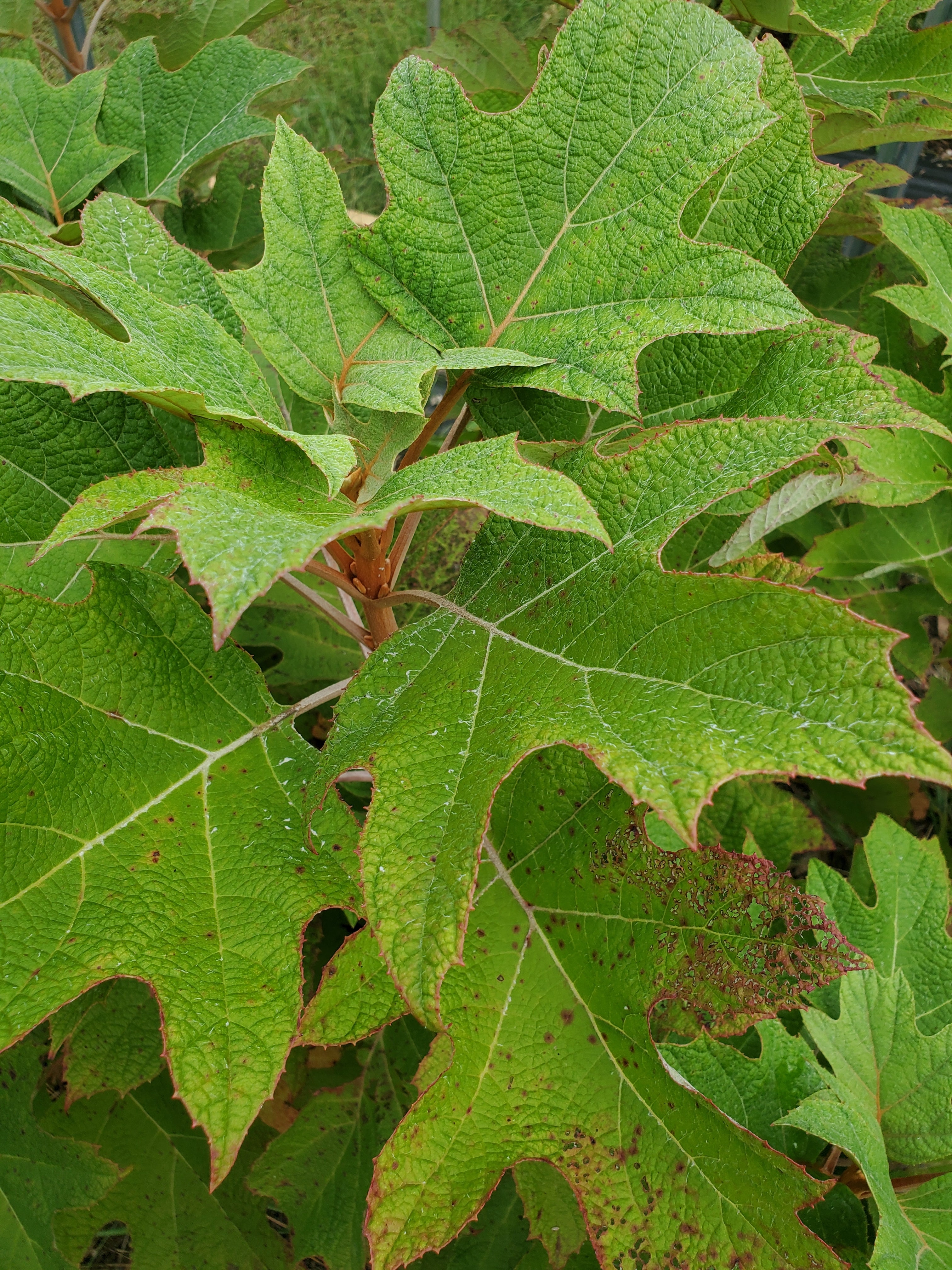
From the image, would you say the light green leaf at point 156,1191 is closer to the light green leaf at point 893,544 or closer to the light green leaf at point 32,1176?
the light green leaf at point 32,1176

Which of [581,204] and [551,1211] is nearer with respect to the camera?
[581,204]

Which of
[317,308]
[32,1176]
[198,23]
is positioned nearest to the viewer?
[317,308]

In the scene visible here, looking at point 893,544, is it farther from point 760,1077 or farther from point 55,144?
point 55,144

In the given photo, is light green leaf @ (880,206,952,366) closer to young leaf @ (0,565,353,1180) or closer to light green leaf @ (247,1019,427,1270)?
young leaf @ (0,565,353,1180)

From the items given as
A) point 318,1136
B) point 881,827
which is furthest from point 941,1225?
point 318,1136

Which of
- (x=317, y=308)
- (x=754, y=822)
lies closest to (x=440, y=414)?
(x=317, y=308)

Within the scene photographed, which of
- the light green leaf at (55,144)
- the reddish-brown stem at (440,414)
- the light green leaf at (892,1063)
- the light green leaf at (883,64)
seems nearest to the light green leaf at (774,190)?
the reddish-brown stem at (440,414)

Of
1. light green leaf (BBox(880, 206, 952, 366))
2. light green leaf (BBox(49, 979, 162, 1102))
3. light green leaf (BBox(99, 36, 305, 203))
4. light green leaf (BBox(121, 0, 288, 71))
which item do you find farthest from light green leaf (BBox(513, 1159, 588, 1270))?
light green leaf (BBox(121, 0, 288, 71))
